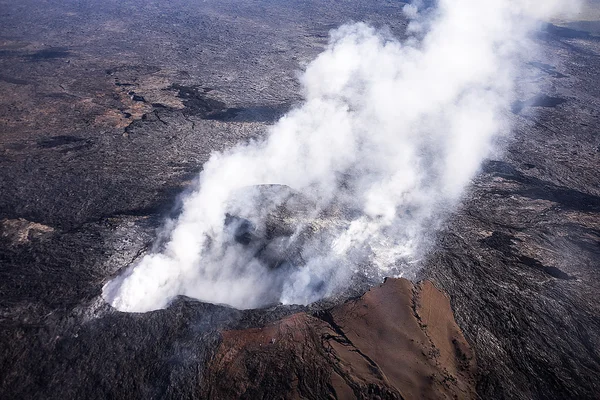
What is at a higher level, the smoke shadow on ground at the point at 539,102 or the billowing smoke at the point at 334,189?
the billowing smoke at the point at 334,189

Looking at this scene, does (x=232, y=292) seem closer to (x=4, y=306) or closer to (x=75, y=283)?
(x=75, y=283)

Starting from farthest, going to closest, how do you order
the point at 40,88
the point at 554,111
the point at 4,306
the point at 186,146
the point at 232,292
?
the point at 554,111
the point at 40,88
the point at 186,146
the point at 232,292
the point at 4,306

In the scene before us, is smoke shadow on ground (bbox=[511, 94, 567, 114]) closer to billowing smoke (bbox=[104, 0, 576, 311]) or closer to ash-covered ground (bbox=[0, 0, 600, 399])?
ash-covered ground (bbox=[0, 0, 600, 399])

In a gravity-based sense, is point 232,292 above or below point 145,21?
below

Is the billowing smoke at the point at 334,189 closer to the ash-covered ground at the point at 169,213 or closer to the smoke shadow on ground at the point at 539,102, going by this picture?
the smoke shadow on ground at the point at 539,102

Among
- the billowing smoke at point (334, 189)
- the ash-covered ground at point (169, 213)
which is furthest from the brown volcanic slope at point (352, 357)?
the billowing smoke at point (334, 189)

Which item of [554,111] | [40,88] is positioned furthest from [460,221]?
[40,88]

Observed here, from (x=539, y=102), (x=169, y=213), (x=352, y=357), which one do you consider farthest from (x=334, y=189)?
(x=539, y=102)
